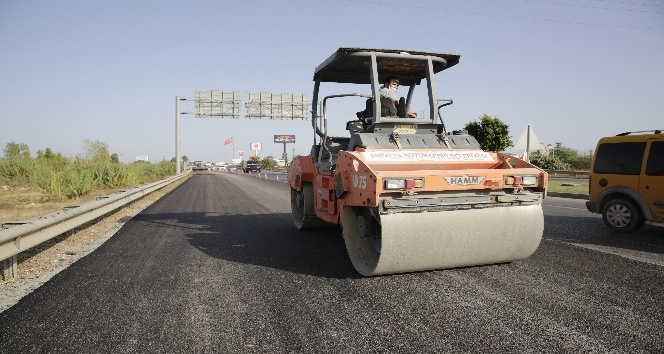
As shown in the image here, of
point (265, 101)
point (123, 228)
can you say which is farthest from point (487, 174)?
point (265, 101)

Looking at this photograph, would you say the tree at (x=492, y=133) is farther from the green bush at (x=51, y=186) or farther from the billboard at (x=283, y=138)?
the billboard at (x=283, y=138)

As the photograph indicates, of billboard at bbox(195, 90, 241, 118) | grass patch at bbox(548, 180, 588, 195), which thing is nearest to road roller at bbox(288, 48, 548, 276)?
grass patch at bbox(548, 180, 588, 195)

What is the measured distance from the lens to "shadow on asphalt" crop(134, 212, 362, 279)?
5280 millimetres

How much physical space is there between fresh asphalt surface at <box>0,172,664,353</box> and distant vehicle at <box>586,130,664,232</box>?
131cm

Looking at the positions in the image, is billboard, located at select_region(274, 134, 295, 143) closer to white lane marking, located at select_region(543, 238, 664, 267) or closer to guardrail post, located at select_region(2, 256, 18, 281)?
white lane marking, located at select_region(543, 238, 664, 267)

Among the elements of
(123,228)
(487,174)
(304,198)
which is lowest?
(123,228)

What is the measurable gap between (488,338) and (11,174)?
2465 centimetres

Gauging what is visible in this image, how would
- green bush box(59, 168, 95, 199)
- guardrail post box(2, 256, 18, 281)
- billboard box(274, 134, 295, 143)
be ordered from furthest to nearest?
billboard box(274, 134, 295, 143), green bush box(59, 168, 95, 199), guardrail post box(2, 256, 18, 281)

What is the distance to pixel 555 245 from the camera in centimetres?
632

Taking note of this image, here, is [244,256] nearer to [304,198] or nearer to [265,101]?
[304,198]

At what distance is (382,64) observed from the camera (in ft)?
19.3

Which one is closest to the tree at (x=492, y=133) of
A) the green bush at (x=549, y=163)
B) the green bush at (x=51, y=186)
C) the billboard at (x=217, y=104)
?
the green bush at (x=549, y=163)

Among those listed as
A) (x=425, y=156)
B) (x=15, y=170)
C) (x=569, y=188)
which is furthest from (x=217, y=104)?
(x=425, y=156)

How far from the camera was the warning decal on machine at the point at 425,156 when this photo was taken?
15.7 ft
